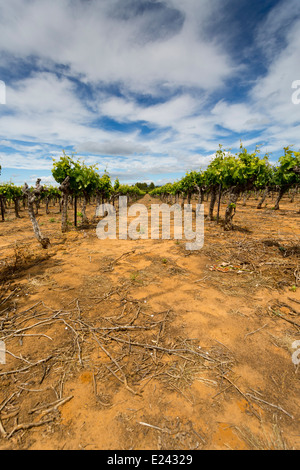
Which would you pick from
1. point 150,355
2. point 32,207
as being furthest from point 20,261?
point 150,355

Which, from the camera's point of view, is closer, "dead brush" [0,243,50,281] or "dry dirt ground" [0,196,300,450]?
"dry dirt ground" [0,196,300,450]

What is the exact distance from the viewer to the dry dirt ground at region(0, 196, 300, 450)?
216 cm

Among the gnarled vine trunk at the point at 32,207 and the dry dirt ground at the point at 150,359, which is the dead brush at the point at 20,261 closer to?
the dry dirt ground at the point at 150,359

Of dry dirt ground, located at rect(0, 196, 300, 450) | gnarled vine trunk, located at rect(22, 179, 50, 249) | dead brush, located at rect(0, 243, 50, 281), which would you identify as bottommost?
dry dirt ground, located at rect(0, 196, 300, 450)

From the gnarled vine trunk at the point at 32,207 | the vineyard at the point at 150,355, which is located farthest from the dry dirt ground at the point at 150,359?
the gnarled vine trunk at the point at 32,207

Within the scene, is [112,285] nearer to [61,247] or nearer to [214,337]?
[214,337]

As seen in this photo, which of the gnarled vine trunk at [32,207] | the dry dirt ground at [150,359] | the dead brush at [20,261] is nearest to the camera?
the dry dirt ground at [150,359]

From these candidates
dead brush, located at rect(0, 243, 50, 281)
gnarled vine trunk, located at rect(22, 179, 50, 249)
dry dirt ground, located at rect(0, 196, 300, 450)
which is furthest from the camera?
gnarled vine trunk, located at rect(22, 179, 50, 249)

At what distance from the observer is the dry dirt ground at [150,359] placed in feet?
7.10

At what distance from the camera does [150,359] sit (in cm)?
313

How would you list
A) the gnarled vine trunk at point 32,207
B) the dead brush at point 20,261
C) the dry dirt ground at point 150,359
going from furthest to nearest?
1. the gnarled vine trunk at point 32,207
2. the dead brush at point 20,261
3. the dry dirt ground at point 150,359

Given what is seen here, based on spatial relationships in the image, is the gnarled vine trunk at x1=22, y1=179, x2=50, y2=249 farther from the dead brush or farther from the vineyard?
the vineyard

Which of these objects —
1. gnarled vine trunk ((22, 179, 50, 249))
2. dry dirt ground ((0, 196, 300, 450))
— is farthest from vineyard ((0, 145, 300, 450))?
gnarled vine trunk ((22, 179, 50, 249))

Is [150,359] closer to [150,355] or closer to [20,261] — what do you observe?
[150,355]
